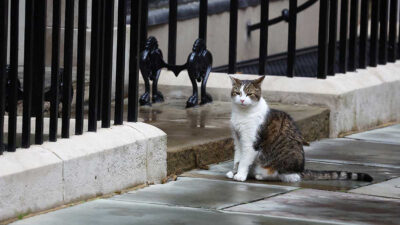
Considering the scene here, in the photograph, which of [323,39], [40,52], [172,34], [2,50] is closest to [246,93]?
[40,52]

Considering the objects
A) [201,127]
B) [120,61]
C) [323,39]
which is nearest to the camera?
[120,61]

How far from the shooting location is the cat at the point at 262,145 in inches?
282

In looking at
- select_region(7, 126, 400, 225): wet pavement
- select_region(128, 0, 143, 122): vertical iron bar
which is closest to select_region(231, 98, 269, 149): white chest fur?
select_region(7, 126, 400, 225): wet pavement

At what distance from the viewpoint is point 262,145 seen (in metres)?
7.25

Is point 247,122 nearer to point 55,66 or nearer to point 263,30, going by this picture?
point 55,66

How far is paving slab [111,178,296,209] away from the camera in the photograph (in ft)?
20.4

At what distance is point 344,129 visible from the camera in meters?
9.78

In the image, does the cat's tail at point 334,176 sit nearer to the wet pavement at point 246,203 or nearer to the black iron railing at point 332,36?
the wet pavement at point 246,203

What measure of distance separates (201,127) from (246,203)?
83.6 inches

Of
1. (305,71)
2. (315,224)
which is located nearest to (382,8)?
(305,71)

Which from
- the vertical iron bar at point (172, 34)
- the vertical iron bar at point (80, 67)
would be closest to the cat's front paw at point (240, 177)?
the vertical iron bar at point (80, 67)

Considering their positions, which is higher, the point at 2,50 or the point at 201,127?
the point at 2,50

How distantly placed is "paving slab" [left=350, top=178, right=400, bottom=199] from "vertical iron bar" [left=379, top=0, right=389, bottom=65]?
417 centimetres

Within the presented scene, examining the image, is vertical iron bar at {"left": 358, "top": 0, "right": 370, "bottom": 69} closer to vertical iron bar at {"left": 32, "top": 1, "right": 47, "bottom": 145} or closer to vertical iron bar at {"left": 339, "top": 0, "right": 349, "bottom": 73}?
vertical iron bar at {"left": 339, "top": 0, "right": 349, "bottom": 73}
